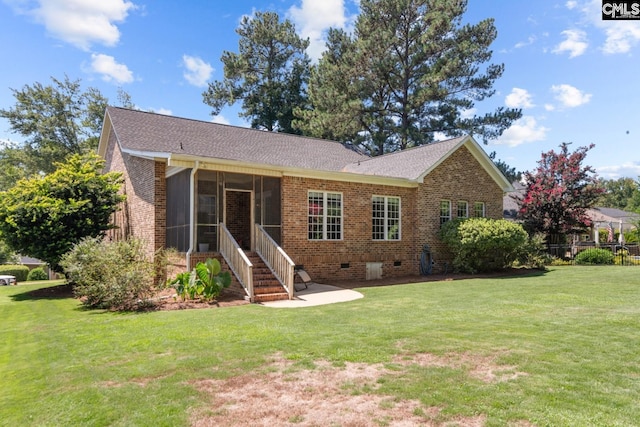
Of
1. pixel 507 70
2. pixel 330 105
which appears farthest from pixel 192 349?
pixel 507 70

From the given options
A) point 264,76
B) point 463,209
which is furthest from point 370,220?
point 264,76

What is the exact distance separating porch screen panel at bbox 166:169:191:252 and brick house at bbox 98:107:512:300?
31 mm

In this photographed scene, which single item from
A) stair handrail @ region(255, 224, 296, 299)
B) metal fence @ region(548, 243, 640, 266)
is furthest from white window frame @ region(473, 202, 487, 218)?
stair handrail @ region(255, 224, 296, 299)

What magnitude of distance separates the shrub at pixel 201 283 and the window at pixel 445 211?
9873 mm

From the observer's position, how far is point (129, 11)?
16047 mm

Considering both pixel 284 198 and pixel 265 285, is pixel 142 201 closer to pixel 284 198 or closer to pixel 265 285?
pixel 284 198

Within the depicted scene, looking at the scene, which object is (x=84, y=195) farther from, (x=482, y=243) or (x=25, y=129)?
(x=25, y=129)

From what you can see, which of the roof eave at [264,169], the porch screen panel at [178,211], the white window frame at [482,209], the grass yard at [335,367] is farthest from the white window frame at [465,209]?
the porch screen panel at [178,211]

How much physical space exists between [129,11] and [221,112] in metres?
22.2

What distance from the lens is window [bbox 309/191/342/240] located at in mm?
13781

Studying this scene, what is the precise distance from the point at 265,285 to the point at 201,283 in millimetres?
1702

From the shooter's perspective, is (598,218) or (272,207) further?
(598,218)

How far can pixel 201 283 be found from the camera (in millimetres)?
10344

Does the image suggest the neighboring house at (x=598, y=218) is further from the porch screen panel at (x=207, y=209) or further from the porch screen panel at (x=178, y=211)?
the porch screen panel at (x=178, y=211)
